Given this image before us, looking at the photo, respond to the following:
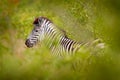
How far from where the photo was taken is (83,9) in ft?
29.8

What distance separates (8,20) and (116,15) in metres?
1.36

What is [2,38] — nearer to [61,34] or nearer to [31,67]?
[31,67]

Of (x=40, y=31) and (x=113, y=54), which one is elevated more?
(x=40, y=31)

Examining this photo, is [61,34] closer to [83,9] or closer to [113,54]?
[83,9]

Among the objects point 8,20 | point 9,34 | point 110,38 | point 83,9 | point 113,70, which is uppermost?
point 83,9

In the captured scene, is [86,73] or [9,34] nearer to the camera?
[86,73]

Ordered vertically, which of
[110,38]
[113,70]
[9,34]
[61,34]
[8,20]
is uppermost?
[61,34]

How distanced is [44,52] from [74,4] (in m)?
7.80

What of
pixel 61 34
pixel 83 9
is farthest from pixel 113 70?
pixel 83 9

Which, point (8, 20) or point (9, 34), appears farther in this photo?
point (8, 20)

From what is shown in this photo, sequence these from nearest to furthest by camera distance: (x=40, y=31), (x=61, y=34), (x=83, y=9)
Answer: (x=61, y=34) < (x=40, y=31) < (x=83, y=9)

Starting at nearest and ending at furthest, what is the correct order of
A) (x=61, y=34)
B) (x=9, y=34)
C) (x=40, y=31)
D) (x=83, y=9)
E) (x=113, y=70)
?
1. (x=113, y=70)
2. (x=9, y=34)
3. (x=61, y=34)
4. (x=40, y=31)
5. (x=83, y=9)

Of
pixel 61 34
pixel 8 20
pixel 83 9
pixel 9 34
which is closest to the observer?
pixel 9 34

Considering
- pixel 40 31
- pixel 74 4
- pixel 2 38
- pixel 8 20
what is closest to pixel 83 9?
pixel 74 4
